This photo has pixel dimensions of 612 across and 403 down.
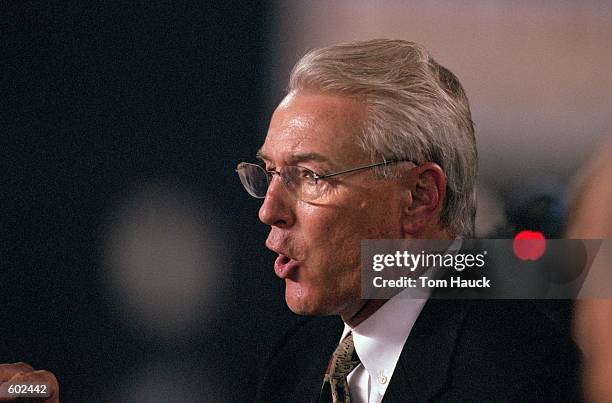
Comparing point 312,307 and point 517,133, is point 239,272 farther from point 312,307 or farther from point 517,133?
point 517,133

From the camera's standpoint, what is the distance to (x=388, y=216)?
122 cm

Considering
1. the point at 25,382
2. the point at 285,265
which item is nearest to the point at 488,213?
the point at 285,265

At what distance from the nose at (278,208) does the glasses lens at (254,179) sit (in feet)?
0.20

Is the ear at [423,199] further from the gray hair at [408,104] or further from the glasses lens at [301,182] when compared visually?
the glasses lens at [301,182]

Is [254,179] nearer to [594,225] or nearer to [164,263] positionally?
[164,263]

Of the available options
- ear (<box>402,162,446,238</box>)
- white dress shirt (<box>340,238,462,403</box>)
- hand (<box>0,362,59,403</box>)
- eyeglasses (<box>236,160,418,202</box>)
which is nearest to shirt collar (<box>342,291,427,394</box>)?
white dress shirt (<box>340,238,462,403</box>)

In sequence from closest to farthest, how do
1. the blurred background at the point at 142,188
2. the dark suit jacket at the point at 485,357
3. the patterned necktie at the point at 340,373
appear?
the dark suit jacket at the point at 485,357 < the patterned necktie at the point at 340,373 < the blurred background at the point at 142,188

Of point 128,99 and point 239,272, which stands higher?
point 128,99

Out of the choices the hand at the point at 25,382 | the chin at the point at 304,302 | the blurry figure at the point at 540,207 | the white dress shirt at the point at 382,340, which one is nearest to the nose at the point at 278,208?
the chin at the point at 304,302

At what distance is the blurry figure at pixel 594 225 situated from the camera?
1194 mm

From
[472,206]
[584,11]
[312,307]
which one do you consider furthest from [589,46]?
[312,307]

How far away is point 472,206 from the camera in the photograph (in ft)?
4.20

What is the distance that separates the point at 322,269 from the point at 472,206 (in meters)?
0.26

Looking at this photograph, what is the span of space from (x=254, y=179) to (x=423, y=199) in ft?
0.89
